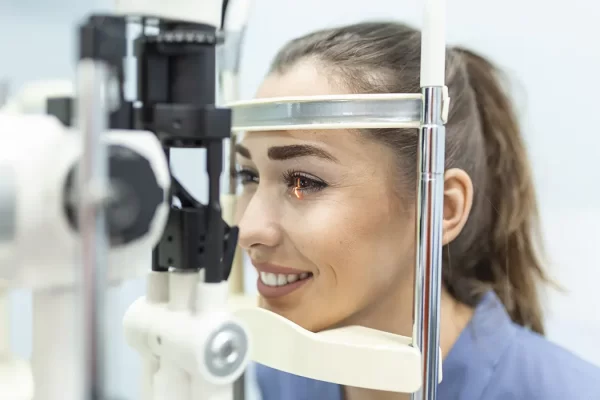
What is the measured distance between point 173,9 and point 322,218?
0.32m

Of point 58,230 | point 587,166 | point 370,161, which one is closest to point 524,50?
point 587,166

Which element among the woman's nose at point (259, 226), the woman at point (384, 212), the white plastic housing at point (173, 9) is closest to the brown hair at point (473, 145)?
the woman at point (384, 212)

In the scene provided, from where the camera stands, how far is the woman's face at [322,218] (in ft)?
2.19

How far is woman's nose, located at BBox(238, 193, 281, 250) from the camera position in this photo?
667mm

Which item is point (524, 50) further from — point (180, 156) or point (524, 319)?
point (180, 156)

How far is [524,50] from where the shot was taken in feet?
2.83

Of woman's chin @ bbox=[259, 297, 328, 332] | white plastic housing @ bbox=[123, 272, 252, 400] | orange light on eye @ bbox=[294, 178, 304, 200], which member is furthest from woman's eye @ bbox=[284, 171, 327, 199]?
white plastic housing @ bbox=[123, 272, 252, 400]

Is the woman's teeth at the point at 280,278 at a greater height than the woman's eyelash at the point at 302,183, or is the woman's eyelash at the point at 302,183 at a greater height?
the woman's eyelash at the point at 302,183

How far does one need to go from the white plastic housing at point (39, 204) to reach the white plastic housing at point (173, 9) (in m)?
0.09

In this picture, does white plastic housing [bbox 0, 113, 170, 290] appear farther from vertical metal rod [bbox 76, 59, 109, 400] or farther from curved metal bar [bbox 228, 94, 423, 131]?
curved metal bar [bbox 228, 94, 423, 131]

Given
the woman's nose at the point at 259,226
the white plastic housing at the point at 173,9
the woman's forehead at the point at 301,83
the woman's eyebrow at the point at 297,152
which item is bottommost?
the woman's nose at the point at 259,226

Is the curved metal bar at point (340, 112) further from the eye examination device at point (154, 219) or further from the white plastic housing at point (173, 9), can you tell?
the white plastic housing at point (173, 9)

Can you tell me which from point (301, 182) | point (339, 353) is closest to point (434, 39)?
point (301, 182)

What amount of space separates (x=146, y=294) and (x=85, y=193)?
19cm
